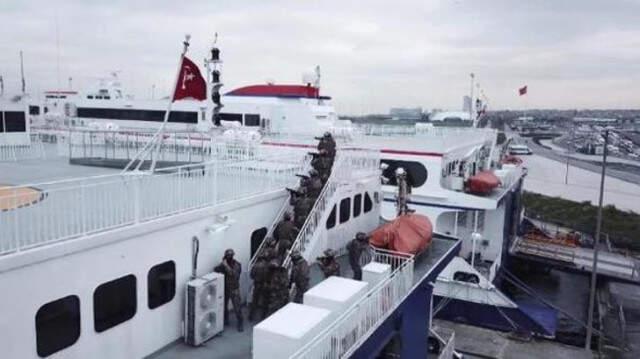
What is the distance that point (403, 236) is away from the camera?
1162cm

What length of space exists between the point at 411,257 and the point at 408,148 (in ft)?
34.2

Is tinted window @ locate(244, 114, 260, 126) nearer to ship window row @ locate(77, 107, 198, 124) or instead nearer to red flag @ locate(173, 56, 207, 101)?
ship window row @ locate(77, 107, 198, 124)

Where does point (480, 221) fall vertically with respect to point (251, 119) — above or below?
below

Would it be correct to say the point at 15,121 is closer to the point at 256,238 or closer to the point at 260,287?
the point at 256,238

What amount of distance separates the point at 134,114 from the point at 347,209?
84.3 feet

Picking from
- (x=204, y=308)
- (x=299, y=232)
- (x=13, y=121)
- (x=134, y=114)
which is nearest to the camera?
(x=204, y=308)

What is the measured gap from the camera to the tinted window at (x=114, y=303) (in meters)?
6.86

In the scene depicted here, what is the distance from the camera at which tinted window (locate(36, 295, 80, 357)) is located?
20.1 feet

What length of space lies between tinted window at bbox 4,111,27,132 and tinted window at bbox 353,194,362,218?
12.9 metres

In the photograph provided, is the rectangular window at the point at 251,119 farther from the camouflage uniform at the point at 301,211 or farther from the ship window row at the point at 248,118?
the camouflage uniform at the point at 301,211

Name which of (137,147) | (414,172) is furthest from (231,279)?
(414,172)

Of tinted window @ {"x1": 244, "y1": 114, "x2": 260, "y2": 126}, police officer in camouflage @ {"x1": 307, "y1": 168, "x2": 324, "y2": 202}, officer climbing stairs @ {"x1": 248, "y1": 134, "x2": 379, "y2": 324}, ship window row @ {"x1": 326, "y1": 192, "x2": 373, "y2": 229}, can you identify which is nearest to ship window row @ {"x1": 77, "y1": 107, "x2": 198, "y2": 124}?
tinted window @ {"x1": 244, "y1": 114, "x2": 260, "y2": 126}

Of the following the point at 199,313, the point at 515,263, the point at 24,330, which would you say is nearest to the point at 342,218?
the point at 199,313

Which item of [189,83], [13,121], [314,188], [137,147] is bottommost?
[314,188]
